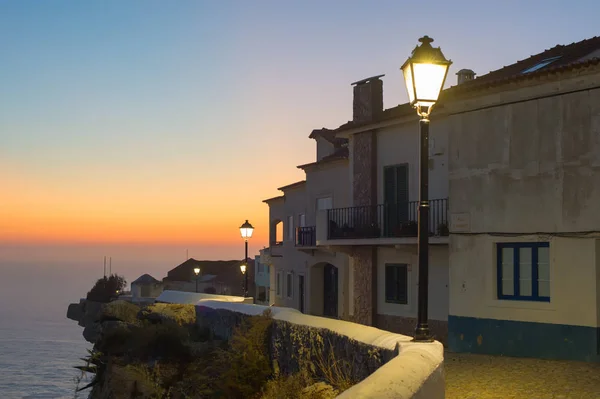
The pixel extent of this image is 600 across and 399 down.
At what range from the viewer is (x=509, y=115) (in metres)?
14.7

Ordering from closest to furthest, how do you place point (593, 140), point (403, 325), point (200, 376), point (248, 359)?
point (593, 140), point (248, 359), point (200, 376), point (403, 325)

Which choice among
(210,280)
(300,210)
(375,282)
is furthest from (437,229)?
(210,280)

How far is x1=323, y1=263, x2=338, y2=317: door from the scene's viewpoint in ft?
105

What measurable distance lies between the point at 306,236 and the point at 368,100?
9717mm

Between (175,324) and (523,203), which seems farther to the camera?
(175,324)

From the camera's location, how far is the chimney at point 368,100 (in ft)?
79.4

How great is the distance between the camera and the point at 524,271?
14641mm

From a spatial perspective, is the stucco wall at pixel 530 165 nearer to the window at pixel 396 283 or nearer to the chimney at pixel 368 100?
the window at pixel 396 283

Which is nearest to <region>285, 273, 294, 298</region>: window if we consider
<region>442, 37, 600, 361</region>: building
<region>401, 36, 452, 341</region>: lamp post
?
<region>442, 37, 600, 361</region>: building

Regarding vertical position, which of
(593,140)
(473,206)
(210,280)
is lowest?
(210,280)

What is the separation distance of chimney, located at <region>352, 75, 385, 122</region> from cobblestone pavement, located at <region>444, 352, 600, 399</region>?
11768 millimetres

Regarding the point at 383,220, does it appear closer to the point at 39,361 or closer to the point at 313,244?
the point at 313,244

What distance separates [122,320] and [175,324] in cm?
539

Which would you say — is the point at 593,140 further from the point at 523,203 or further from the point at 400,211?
the point at 400,211
